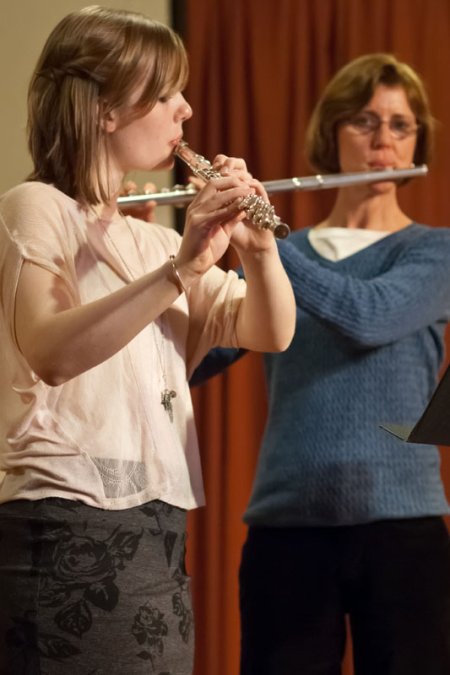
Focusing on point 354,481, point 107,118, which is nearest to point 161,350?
point 107,118

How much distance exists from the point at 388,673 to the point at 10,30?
168 centimetres

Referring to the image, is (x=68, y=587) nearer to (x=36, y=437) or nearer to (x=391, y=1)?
(x=36, y=437)

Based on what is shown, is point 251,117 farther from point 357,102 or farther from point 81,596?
point 81,596

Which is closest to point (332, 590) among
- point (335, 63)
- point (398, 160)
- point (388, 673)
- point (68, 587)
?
point (388, 673)

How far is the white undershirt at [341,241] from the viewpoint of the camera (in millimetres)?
1996

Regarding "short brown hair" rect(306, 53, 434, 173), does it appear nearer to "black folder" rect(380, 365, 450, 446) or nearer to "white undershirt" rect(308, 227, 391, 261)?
"white undershirt" rect(308, 227, 391, 261)

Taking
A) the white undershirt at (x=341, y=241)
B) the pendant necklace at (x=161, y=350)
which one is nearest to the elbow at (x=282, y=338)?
the pendant necklace at (x=161, y=350)

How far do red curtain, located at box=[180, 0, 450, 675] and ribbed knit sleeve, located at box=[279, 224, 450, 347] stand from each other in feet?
2.21

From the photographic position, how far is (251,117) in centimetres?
274

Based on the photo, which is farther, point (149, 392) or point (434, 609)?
point (434, 609)

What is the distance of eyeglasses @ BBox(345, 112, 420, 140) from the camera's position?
2.06m

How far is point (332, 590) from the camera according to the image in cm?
173

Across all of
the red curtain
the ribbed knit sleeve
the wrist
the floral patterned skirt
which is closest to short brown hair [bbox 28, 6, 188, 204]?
the wrist

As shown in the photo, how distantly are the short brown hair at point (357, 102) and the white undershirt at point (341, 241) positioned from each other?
0.62 ft
